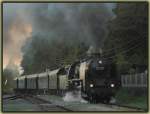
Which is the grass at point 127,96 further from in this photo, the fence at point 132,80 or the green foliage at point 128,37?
the green foliage at point 128,37

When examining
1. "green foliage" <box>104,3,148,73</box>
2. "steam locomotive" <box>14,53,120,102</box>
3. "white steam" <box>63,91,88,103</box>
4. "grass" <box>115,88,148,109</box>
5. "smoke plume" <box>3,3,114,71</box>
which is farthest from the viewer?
"white steam" <box>63,91,88,103</box>

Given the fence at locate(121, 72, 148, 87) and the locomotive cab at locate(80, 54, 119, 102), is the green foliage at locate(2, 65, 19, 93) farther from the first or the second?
the locomotive cab at locate(80, 54, 119, 102)

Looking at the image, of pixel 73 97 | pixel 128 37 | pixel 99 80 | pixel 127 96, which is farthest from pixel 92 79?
pixel 128 37

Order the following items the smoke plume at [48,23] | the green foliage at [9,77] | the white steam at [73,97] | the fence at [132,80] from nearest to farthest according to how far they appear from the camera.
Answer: the green foliage at [9,77]
the smoke plume at [48,23]
the fence at [132,80]
the white steam at [73,97]

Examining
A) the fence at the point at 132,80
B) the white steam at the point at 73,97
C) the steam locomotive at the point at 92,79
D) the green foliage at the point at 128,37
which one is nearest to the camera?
the green foliage at the point at 128,37

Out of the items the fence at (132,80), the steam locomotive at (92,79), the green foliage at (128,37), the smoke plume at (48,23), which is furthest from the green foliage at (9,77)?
Result: the fence at (132,80)

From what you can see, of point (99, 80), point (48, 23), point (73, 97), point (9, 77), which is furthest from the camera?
point (73, 97)

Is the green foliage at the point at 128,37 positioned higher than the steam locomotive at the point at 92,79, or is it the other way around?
the green foliage at the point at 128,37

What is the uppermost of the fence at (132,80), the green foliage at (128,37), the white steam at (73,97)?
the green foliage at (128,37)

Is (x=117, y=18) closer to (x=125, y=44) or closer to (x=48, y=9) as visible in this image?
(x=125, y=44)

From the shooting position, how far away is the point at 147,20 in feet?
46.2

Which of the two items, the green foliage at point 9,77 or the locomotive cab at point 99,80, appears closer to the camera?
the green foliage at point 9,77

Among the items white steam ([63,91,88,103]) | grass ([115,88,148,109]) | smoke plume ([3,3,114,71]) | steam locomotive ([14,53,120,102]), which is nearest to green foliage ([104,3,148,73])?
smoke plume ([3,3,114,71])

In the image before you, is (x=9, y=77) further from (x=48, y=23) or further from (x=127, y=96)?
(x=127, y=96)
